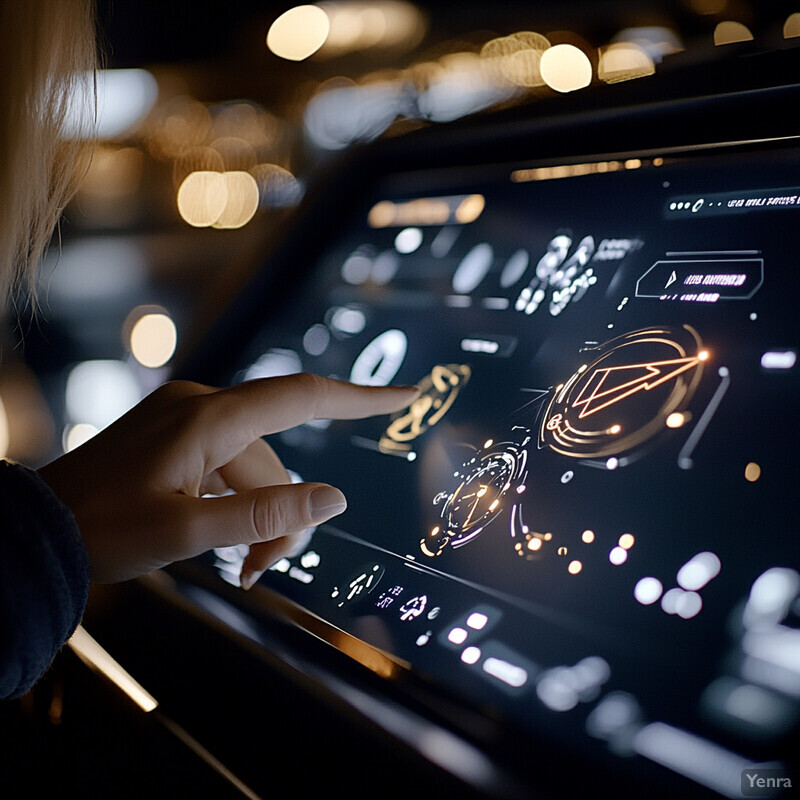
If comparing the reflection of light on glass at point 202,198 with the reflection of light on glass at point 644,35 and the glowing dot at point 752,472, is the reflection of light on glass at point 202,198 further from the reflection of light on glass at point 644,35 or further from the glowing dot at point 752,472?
the glowing dot at point 752,472

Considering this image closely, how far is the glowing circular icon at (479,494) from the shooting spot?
0.42 meters

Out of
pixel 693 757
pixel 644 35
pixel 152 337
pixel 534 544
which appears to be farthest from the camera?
pixel 152 337

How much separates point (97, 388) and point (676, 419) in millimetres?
2176

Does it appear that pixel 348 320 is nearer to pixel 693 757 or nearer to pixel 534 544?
pixel 534 544

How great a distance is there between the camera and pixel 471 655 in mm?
365

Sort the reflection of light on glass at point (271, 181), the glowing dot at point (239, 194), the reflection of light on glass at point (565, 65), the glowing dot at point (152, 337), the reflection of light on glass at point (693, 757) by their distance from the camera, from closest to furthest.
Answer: the reflection of light on glass at point (693, 757) → the glowing dot at point (152, 337) → the reflection of light on glass at point (565, 65) → the reflection of light on glass at point (271, 181) → the glowing dot at point (239, 194)

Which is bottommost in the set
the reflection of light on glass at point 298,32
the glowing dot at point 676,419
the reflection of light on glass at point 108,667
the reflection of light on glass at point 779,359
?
the reflection of light on glass at point 108,667

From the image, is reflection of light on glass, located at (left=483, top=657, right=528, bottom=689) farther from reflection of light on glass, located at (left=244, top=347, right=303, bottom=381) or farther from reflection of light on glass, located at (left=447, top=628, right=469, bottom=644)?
reflection of light on glass, located at (left=244, top=347, right=303, bottom=381)

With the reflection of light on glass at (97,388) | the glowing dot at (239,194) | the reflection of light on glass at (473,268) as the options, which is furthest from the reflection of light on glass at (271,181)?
the reflection of light on glass at (473,268)

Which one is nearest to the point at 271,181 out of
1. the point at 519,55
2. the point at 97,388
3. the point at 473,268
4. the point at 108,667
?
the point at 519,55

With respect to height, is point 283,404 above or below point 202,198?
below

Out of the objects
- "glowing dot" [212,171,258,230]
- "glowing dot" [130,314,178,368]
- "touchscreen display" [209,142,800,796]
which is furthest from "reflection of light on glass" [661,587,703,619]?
"glowing dot" [212,171,258,230]

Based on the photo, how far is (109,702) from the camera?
493mm

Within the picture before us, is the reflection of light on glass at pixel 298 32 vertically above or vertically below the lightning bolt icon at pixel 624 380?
above
